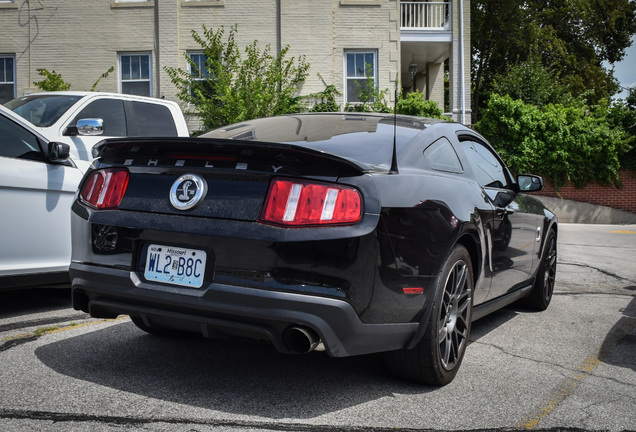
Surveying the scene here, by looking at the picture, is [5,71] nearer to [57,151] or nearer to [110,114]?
[110,114]

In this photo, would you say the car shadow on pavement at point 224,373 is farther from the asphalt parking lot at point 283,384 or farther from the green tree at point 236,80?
the green tree at point 236,80

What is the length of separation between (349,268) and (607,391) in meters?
1.80

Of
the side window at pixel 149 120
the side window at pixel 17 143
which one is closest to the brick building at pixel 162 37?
the side window at pixel 149 120

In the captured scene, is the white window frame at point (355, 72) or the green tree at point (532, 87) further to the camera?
the green tree at point (532, 87)

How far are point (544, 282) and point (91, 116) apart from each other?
15.9ft

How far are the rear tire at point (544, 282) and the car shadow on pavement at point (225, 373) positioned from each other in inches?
93.0

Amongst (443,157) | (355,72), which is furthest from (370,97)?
(443,157)

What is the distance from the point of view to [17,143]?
217 inches

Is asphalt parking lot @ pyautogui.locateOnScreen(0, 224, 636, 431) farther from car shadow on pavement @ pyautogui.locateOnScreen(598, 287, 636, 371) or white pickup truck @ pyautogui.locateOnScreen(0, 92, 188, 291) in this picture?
white pickup truck @ pyautogui.locateOnScreen(0, 92, 188, 291)

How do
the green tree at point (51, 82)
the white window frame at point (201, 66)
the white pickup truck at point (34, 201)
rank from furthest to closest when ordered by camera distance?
the white window frame at point (201, 66) < the green tree at point (51, 82) < the white pickup truck at point (34, 201)

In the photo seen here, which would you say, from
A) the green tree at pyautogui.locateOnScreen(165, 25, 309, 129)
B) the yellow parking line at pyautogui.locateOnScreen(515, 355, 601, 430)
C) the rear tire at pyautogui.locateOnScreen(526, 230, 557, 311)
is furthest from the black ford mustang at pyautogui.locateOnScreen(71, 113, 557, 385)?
the green tree at pyautogui.locateOnScreen(165, 25, 309, 129)

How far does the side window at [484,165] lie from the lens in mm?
4863

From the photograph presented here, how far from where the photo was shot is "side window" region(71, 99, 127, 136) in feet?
24.2

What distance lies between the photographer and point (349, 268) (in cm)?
323
